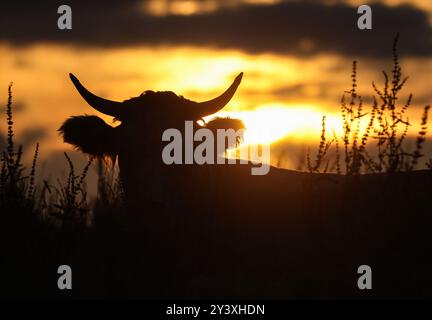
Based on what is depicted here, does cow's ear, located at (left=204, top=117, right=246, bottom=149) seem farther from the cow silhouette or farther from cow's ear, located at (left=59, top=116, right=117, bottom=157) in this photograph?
cow's ear, located at (left=59, top=116, right=117, bottom=157)

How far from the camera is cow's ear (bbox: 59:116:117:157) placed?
31.2 feet

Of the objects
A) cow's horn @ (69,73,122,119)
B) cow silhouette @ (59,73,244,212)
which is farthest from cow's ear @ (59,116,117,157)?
cow's horn @ (69,73,122,119)

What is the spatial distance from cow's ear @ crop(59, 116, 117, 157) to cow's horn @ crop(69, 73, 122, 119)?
0.20 m

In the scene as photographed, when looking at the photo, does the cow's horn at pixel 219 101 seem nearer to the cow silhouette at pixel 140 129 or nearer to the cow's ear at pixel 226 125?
the cow silhouette at pixel 140 129

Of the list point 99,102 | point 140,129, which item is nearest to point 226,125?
point 140,129

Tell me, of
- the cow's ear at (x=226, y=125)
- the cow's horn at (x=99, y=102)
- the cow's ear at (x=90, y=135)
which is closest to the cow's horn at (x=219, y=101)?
the cow's ear at (x=226, y=125)

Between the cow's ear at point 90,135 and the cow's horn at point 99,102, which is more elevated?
the cow's horn at point 99,102

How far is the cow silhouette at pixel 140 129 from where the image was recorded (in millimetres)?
8641

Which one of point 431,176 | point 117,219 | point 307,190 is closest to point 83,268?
point 117,219

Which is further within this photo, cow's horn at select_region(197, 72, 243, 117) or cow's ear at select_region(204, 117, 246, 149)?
cow's ear at select_region(204, 117, 246, 149)

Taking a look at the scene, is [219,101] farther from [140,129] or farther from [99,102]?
[99,102]

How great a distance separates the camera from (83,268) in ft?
21.8

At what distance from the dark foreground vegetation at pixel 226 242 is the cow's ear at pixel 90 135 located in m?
1.40
